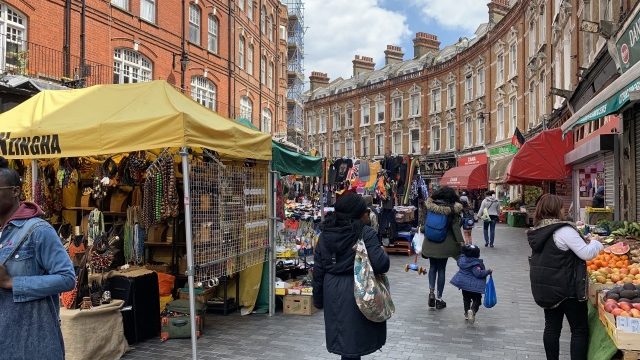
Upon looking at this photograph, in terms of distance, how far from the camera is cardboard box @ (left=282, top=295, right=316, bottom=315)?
751cm

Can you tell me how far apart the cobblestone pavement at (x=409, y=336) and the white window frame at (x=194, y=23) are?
1845cm

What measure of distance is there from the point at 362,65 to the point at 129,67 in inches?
1488

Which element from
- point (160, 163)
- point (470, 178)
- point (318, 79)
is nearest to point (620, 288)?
point (160, 163)

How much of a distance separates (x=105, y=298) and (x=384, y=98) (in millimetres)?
42209

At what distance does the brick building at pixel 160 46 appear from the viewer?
14.9 m

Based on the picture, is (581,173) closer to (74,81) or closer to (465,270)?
(465,270)

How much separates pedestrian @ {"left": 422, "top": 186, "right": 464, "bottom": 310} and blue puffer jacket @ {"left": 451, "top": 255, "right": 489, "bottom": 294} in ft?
1.43

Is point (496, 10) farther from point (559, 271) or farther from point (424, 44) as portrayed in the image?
point (559, 271)

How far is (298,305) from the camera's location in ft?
24.7

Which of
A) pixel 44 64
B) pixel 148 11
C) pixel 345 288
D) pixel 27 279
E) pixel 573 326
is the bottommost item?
pixel 573 326

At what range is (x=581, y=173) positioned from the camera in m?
16.9

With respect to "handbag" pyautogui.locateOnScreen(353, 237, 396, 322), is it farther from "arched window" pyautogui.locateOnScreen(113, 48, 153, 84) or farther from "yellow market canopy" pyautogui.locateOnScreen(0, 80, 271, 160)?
"arched window" pyautogui.locateOnScreen(113, 48, 153, 84)

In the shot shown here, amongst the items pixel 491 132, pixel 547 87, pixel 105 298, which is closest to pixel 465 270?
pixel 105 298

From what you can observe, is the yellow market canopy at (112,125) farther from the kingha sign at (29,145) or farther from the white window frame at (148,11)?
the white window frame at (148,11)
